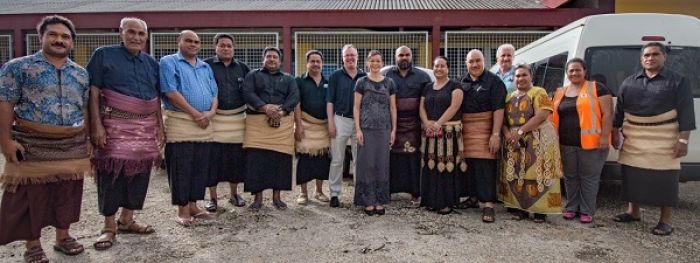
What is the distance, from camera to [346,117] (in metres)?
4.80

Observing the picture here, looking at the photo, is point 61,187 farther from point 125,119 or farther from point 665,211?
point 665,211

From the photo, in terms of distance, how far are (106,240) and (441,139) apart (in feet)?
9.61

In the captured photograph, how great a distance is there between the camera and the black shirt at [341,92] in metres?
4.75

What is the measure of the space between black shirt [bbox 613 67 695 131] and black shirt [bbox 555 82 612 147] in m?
0.20

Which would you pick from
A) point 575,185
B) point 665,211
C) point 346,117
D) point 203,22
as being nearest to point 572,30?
point 575,185

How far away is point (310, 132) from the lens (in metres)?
4.93

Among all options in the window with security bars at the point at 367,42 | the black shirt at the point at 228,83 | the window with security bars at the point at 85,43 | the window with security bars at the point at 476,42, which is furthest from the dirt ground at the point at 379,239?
the window with security bars at the point at 85,43

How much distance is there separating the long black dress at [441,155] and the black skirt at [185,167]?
6.81 ft

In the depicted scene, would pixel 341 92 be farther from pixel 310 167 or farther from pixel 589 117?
pixel 589 117

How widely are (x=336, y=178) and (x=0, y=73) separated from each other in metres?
2.96

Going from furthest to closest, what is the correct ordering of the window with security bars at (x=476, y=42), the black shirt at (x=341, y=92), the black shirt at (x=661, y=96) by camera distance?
the window with security bars at (x=476, y=42), the black shirt at (x=341, y=92), the black shirt at (x=661, y=96)

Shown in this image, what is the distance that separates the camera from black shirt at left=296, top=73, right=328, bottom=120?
491cm

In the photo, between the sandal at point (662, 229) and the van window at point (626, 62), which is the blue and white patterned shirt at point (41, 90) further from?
the sandal at point (662, 229)

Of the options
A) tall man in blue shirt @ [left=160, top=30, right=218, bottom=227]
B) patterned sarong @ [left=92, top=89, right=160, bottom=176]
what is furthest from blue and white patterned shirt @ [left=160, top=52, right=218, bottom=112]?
patterned sarong @ [left=92, top=89, right=160, bottom=176]
